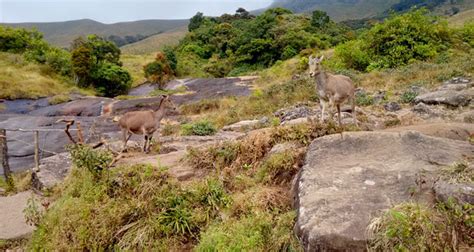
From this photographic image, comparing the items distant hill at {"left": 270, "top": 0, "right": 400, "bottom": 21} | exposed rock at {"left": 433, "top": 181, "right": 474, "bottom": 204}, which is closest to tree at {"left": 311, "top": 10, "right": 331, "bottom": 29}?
exposed rock at {"left": 433, "top": 181, "right": 474, "bottom": 204}

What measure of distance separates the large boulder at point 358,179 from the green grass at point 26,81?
32.4m

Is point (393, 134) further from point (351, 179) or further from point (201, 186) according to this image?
point (201, 186)

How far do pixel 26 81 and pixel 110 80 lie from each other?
7.19 meters

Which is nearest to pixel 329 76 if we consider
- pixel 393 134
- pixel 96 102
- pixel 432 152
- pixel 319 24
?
pixel 393 134

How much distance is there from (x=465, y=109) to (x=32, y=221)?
11.3 metres

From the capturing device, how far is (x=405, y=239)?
417cm

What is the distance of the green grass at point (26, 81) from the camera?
3338 centimetres

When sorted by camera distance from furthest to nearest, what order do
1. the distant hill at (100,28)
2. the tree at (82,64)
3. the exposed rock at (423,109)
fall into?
the distant hill at (100,28) → the tree at (82,64) → the exposed rock at (423,109)

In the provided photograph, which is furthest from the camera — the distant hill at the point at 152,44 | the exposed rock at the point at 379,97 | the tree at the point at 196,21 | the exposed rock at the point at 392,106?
the distant hill at the point at 152,44

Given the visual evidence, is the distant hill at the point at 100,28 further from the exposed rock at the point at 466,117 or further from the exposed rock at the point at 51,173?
the exposed rock at the point at 466,117

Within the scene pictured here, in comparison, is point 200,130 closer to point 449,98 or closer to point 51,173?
point 51,173

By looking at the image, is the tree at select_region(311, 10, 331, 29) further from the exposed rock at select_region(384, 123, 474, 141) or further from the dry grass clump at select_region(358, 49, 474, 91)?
the exposed rock at select_region(384, 123, 474, 141)

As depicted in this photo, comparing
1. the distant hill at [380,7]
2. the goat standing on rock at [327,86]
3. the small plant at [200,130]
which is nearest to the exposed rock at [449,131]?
the goat standing on rock at [327,86]

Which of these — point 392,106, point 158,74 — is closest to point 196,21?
point 158,74
